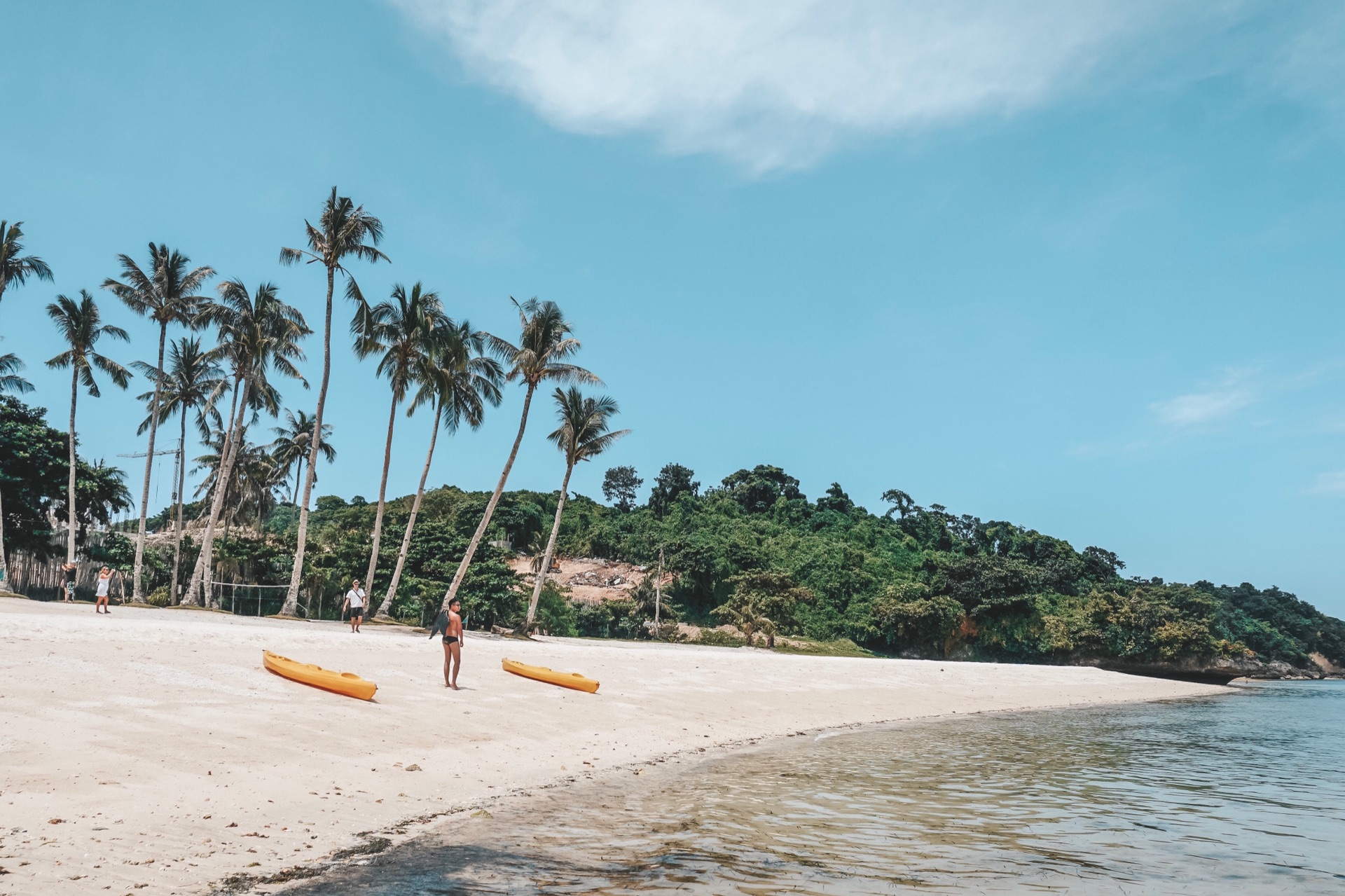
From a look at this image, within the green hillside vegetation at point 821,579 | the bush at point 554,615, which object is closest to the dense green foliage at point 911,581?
the green hillside vegetation at point 821,579

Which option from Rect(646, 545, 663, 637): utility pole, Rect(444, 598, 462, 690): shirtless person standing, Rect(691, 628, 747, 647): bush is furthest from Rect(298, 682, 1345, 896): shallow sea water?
Rect(646, 545, 663, 637): utility pole

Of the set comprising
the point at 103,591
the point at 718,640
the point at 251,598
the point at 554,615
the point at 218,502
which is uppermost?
the point at 218,502

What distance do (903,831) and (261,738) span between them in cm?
797

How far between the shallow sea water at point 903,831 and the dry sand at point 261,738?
3.63 ft

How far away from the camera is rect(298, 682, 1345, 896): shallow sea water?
7.18 metres

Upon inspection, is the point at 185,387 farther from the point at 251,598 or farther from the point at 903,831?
the point at 903,831

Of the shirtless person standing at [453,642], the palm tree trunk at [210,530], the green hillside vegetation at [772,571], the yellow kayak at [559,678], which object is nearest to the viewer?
the shirtless person standing at [453,642]

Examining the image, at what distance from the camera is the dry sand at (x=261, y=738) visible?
6969 millimetres

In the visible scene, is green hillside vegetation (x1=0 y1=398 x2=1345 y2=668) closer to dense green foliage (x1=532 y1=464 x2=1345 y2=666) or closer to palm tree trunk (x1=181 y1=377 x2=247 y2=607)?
dense green foliage (x1=532 y1=464 x2=1345 y2=666)

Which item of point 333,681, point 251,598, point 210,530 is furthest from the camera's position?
point 251,598

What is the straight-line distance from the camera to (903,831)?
9.34m

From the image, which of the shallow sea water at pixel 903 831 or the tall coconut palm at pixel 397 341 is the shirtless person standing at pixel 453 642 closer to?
the shallow sea water at pixel 903 831

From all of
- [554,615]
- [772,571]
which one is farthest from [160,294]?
[772,571]

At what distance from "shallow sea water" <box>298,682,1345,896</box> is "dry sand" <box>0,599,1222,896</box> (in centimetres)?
111
